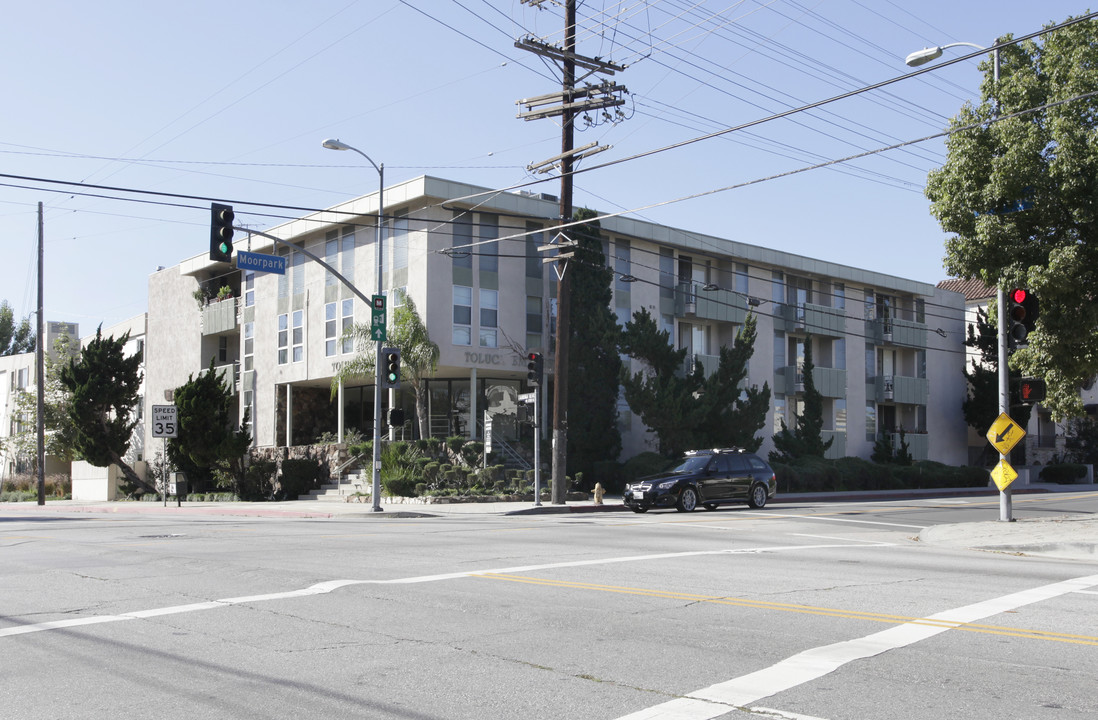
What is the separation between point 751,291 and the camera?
146 ft

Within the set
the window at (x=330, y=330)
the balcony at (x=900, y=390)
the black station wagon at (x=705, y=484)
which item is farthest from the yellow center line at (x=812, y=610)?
the balcony at (x=900, y=390)

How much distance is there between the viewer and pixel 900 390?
165ft

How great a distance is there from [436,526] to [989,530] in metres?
10.6

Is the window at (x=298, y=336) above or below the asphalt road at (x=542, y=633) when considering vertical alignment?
above

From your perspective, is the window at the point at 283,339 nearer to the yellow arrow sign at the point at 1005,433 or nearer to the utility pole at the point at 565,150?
the utility pole at the point at 565,150

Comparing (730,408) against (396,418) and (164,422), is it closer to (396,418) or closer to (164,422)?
(396,418)

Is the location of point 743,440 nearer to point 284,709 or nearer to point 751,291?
point 751,291

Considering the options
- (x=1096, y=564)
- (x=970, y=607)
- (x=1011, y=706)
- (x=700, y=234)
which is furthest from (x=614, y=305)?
(x=1011, y=706)

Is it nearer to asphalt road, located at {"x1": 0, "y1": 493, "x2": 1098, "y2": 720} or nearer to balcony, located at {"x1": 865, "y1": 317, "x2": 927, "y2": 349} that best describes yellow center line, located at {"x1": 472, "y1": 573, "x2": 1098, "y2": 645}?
asphalt road, located at {"x1": 0, "y1": 493, "x2": 1098, "y2": 720}

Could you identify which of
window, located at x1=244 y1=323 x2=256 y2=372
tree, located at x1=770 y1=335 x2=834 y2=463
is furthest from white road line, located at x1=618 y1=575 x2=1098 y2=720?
window, located at x1=244 y1=323 x2=256 y2=372

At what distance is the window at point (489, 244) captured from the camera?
35.8 meters

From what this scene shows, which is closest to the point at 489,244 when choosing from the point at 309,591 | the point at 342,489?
the point at 342,489

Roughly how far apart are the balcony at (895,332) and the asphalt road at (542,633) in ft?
120

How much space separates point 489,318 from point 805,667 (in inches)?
1181
